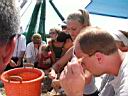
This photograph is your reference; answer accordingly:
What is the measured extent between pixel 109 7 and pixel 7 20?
550 cm

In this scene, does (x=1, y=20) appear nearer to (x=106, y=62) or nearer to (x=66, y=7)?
(x=106, y=62)

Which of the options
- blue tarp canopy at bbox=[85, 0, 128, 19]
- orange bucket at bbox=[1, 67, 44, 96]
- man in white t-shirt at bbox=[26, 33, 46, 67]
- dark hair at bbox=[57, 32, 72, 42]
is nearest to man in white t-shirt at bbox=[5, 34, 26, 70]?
man in white t-shirt at bbox=[26, 33, 46, 67]

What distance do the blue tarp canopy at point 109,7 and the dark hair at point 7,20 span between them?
4.99 meters

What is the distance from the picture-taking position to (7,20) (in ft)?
1.92

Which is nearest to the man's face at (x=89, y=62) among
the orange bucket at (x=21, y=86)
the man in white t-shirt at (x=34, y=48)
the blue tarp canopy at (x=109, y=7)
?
the orange bucket at (x=21, y=86)

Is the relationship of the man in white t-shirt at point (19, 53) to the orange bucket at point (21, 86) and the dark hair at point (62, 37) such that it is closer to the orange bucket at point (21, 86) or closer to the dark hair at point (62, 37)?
the dark hair at point (62, 37)

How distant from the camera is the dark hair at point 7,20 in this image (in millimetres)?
583

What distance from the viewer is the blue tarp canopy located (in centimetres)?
567

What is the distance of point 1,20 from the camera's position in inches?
22.9

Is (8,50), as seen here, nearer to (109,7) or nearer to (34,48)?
(34,48)

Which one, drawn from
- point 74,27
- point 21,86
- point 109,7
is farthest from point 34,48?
point 21,86

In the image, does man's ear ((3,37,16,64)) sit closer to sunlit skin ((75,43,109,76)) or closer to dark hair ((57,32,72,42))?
sunlit skin ((75,43,109,76))

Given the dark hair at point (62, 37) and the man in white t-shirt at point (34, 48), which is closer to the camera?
the dark hair at point (62, 37)

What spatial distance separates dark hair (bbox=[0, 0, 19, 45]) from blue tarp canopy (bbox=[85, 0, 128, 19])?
16.4 ft
